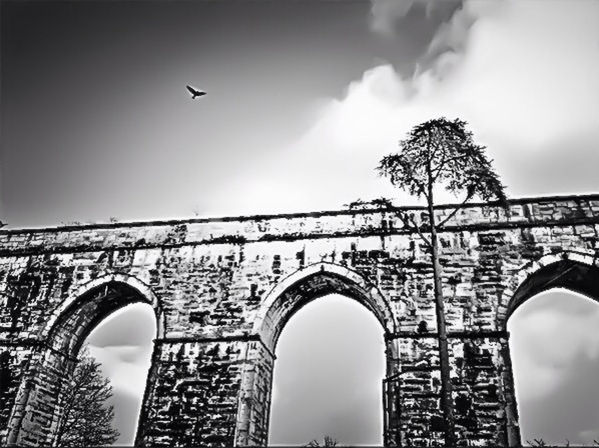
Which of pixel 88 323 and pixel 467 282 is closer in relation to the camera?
pixel 467 282

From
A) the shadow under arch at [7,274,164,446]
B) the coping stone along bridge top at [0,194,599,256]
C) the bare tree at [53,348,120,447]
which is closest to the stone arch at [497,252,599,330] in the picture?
the coping stone along bridge top at [0,194,599,256]

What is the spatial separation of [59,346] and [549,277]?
952 cm

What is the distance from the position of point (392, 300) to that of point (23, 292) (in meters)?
7.51

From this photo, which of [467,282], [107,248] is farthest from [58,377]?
[467,282]

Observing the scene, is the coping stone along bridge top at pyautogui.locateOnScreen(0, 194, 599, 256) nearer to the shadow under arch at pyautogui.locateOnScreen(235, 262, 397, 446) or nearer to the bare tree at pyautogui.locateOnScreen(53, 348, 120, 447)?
the shadow under arch at pyautogui.locateOnScreen(235, 262, 397, 446)

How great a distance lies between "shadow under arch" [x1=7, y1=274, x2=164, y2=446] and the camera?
30.1ft

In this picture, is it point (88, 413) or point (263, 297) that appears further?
point (88, 413)

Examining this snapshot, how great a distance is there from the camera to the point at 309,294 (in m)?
9.79

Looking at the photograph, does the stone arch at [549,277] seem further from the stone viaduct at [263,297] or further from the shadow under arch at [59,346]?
the shadow under arch at [59,346]

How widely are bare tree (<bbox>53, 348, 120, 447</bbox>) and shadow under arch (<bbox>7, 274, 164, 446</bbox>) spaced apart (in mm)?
3979

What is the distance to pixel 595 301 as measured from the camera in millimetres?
9305

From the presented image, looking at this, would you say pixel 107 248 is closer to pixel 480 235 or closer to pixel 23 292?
pixel 23 292

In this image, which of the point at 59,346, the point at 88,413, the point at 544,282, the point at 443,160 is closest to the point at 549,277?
the point at 544,282

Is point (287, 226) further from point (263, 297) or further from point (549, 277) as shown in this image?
point (549, 277)
